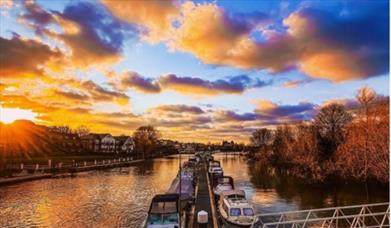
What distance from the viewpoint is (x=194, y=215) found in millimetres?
30719

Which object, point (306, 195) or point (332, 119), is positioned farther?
point (332, 119)

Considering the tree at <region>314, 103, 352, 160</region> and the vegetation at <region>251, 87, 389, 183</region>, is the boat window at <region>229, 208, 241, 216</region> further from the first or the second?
the tree at <region>314, 103, 352, 160</region>

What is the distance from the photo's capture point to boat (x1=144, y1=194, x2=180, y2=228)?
80.6 feet

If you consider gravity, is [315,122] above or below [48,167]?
above

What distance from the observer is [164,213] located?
2577 cm

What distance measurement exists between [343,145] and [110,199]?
101 ft

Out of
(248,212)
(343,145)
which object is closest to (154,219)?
(248,212)

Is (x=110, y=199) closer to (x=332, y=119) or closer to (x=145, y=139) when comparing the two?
(x=332, y=119)

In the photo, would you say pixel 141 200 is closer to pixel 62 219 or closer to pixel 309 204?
pixel 62 219

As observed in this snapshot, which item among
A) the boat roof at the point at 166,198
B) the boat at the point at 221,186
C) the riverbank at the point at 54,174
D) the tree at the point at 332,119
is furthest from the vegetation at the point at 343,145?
the riverbank at the point at 54,174

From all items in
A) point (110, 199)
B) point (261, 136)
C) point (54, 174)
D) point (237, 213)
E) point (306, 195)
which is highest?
point (261, 136)

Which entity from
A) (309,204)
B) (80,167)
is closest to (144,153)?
(80,167)

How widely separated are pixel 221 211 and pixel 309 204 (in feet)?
48.9

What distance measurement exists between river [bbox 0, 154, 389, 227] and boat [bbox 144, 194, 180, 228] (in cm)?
537
